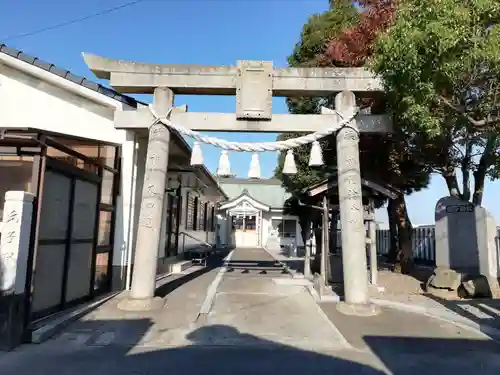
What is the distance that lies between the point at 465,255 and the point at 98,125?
9.95 meters

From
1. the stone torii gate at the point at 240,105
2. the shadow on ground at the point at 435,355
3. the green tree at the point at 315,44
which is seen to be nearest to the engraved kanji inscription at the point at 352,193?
the stone torii gate at the point at 240,105

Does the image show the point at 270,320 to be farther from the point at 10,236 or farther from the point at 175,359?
the point at 10,236

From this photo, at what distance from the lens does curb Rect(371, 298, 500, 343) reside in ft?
22.0

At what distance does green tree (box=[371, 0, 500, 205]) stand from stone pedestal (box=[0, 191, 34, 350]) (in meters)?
6.07

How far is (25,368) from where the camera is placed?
15.6ft

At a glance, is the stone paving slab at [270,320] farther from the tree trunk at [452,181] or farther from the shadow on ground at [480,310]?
the tree trunk at [452,181]

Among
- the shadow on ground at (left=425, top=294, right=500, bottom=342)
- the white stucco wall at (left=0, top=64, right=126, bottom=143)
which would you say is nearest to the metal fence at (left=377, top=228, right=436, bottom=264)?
the shadow on ground at (left=425, top=294, right=500, bottom=342)

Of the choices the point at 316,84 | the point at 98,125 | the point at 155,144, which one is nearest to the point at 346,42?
the point at 316,84

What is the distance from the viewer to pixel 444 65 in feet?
19.6

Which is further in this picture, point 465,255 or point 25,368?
point 465,255

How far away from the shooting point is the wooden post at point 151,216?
8.23 m

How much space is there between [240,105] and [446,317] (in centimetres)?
602

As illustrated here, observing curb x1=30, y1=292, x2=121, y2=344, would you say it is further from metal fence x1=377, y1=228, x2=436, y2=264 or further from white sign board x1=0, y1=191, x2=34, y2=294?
metal fence x1=377, y1=228, x2=436, y2=264

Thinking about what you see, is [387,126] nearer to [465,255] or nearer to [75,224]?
[465,255]
